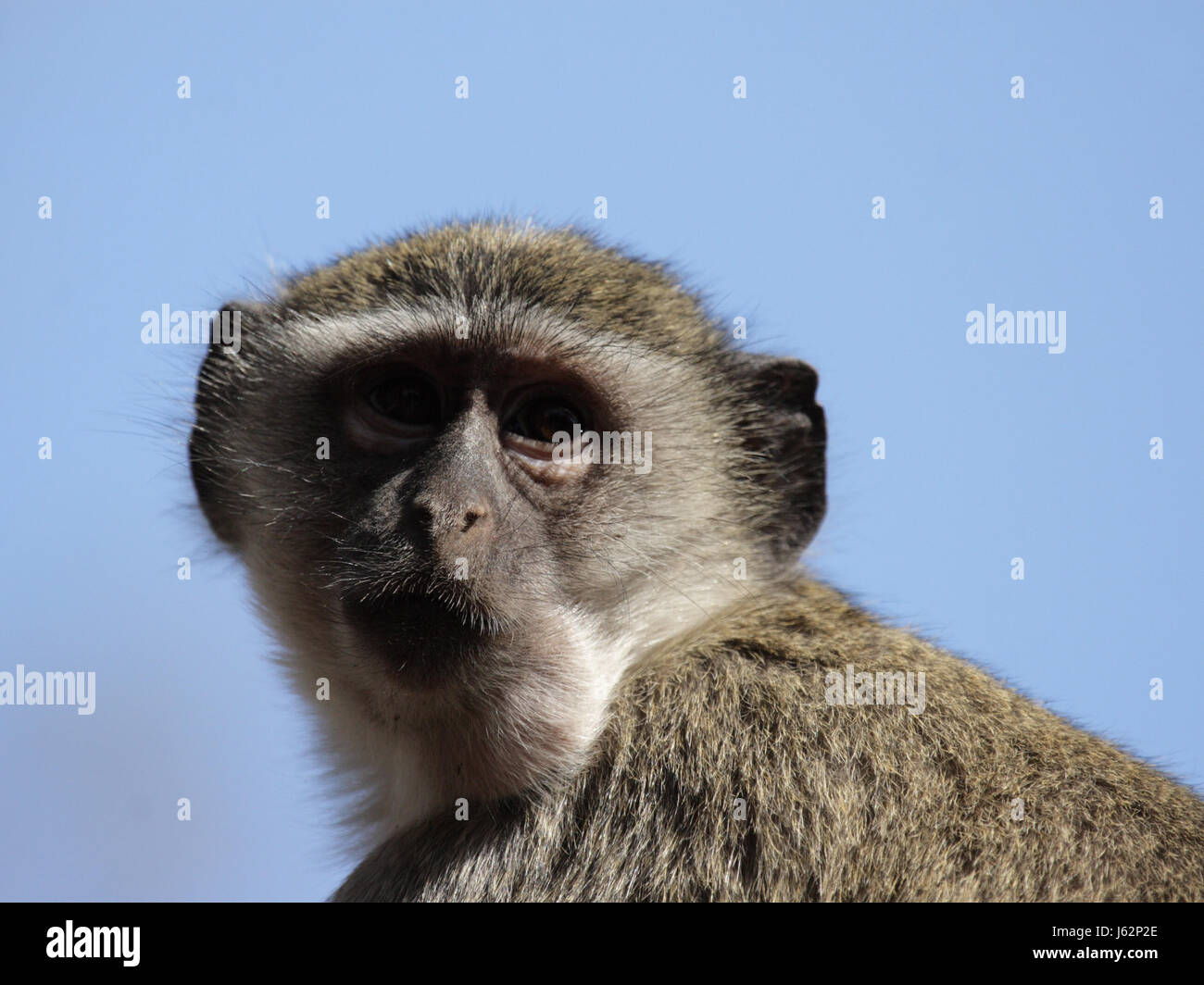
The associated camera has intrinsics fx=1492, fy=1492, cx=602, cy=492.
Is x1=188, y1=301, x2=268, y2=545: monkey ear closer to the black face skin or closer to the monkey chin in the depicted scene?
the black face skin

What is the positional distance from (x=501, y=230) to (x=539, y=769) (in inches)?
117

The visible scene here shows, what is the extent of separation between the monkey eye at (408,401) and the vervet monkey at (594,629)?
0.01 m

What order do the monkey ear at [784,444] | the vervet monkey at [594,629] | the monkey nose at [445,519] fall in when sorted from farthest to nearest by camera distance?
1. the monkey ear at [784,444]
2. the monkey nose at [445,519]
3. the vervet monkey at [594,629]

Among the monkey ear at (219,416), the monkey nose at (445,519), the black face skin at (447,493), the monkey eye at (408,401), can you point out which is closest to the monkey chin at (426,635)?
the black face skin at (447,493)

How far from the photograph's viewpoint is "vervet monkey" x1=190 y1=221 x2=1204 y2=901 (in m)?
5.34

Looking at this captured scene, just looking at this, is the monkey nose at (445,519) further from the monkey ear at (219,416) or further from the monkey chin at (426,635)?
the monkey ear at (219,416)

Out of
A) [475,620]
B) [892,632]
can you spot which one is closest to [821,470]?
[892,632]

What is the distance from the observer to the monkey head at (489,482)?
18.9ft

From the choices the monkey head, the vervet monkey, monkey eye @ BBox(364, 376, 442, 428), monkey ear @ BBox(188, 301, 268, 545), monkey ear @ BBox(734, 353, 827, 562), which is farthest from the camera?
monkey ear @ BBox(188, 301, 268, 545)

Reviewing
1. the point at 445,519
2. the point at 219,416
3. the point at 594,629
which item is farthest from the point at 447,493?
the point at 219,416

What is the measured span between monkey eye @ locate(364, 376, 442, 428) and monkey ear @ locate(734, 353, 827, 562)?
1.56m

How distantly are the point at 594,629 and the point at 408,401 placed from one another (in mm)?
1302

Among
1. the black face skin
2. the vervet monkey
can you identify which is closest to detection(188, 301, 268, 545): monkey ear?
the vervet monkey
